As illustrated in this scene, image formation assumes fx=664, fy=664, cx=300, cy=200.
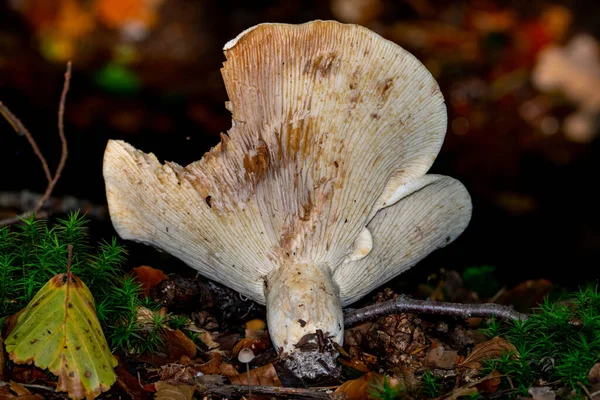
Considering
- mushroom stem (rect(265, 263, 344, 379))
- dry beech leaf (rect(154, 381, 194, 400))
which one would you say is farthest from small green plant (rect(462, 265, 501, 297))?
dry beech leaf (rect(154, 381, 194, 400))

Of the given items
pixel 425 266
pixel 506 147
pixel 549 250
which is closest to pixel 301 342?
pixel 425 266

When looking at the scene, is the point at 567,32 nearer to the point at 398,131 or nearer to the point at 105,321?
the point at 398,131

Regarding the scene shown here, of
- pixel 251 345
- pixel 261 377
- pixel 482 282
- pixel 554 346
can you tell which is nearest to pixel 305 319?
pixel 261 377

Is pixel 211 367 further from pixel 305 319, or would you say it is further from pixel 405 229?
pixel 405 229

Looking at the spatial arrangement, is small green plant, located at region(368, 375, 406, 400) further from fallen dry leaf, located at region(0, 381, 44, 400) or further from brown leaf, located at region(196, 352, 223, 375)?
fallen dry leaf, located at region(0, 381, 44, 400)

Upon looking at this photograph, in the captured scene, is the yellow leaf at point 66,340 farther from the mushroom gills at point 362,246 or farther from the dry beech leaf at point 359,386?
the mushroom gills at point 362,246

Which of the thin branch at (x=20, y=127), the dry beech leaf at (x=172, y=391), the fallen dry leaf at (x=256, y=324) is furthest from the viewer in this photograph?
the thin branch at (x=20, y=127)

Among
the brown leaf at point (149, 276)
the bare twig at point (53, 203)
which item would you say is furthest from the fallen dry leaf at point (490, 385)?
the bare twig at point (53, 203)
